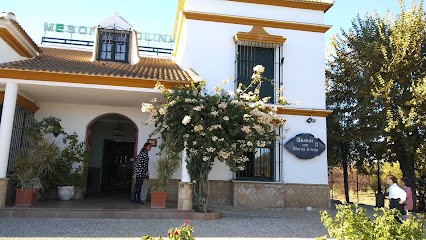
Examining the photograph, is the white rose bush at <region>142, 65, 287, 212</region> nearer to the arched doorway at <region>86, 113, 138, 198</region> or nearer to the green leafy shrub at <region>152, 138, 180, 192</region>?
the green leafy shrub at <region>152, 138, 180, 192</region>

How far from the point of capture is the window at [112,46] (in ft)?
37.3

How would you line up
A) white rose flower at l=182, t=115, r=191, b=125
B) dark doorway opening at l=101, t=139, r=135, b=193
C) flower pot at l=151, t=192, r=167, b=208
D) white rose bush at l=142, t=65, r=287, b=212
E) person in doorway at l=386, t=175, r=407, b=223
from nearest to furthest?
person in doorway at l=386, t=175, r=407, b=223
white rose flower at l=182, t=115, r=191, b=125
white rose bush at l=142, t=65, r=287, b=212
flower pot at l=151, t=192, r=167, b=208
dark doorway opening at l=101, t=139, r=135, b=193

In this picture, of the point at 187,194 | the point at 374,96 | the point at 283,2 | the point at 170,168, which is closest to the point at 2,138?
the point at 170,168

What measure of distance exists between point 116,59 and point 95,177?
14.5 ft

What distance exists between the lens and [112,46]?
1147 cm

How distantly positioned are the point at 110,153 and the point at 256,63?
307 inches

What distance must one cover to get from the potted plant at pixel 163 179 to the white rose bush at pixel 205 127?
0.92 ft

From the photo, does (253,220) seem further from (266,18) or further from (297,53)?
(266,18)

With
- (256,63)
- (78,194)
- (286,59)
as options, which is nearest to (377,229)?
(256,63)

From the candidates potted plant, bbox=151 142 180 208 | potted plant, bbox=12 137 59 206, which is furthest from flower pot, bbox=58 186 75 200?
potted plant, bbox=151 142 180 208

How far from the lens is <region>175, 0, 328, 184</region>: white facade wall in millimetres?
10414

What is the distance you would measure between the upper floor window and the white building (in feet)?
0.11

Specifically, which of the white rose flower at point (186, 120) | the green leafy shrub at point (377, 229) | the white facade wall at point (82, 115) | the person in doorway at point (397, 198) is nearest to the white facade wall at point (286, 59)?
the white facade wall at point (82, 115)

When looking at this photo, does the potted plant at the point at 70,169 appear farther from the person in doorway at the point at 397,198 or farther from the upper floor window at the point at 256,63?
the person in doorway at the point at 397,198
